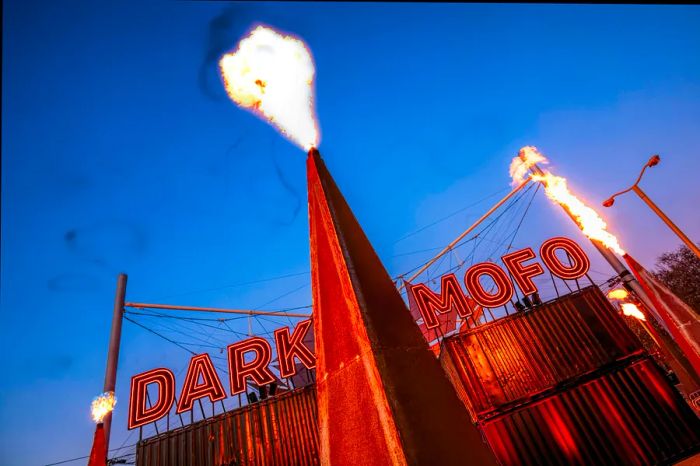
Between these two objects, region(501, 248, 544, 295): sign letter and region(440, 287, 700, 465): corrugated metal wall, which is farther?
region(501, 248, 544, 295): sign letter

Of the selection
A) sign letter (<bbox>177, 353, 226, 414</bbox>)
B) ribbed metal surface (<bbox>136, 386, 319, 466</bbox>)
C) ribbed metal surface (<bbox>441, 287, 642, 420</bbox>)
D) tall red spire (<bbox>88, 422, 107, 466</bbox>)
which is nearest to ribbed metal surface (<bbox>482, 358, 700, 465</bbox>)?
ribbed metal surface (<bbox>441, 287, 642, 420</bbox>)

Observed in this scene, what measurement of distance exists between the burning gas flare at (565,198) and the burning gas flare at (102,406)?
17798 mm

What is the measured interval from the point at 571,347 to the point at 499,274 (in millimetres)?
3681

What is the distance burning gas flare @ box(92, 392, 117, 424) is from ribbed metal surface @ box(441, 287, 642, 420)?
11.3 meters

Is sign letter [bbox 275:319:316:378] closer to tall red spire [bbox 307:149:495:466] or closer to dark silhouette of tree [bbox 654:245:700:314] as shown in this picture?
tall red spire [bbox 307:149:495:466]

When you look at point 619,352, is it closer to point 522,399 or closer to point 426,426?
point 522,399

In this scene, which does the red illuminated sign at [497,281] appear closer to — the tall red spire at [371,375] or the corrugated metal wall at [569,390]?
the corrugated metal wall at [569,390]

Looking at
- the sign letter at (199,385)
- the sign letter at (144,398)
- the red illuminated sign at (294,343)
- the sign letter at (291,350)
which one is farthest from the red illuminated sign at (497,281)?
the sign letter at (144,398)

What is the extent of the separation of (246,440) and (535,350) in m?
11.2

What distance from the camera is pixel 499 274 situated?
562 inches

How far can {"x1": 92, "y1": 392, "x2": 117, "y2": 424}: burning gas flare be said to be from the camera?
9.56 meters

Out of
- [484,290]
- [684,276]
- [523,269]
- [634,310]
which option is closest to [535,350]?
[484,290]

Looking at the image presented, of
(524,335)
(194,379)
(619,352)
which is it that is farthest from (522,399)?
(194,379)

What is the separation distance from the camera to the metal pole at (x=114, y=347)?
986cm
